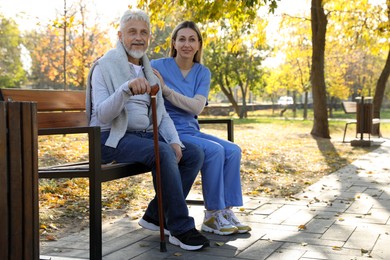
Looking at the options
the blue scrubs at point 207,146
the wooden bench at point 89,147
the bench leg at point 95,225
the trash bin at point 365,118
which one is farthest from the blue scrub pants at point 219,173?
the trash bin at point 365,118

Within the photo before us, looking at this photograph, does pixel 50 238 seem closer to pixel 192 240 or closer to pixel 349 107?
pixel 192 240

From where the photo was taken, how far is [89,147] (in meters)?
3.37

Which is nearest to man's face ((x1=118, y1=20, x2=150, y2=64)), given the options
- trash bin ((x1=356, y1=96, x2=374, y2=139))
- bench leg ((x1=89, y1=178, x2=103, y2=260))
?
bench leg ((x1=89, y1=178, x2=103, y2=260))

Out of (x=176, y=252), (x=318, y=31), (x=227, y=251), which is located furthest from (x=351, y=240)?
(x=318, y=31)

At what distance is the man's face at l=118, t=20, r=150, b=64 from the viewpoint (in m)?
4.06

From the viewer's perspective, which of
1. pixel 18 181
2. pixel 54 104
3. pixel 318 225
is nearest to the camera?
pixel 18 181

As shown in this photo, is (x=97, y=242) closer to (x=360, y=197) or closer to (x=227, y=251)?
(x=227, y=251)

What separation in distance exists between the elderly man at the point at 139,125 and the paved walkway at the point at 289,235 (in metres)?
0.19

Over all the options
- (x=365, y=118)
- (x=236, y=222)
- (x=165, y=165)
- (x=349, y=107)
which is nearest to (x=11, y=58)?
(x=349, y=107)

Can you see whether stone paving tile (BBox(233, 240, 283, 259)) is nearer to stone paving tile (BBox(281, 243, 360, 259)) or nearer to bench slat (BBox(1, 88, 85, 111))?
stone paving tile (BBox(281, 243, 360, 259))

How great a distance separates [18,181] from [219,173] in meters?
2.07

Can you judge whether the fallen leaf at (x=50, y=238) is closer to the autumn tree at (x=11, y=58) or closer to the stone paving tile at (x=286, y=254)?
the stone paving tile at (x=286, y=254)

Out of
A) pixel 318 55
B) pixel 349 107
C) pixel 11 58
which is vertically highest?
pixel 11 58

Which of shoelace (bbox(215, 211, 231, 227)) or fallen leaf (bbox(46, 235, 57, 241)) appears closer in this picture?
fallen leaf (bbox(46, 235, 57, 241))
